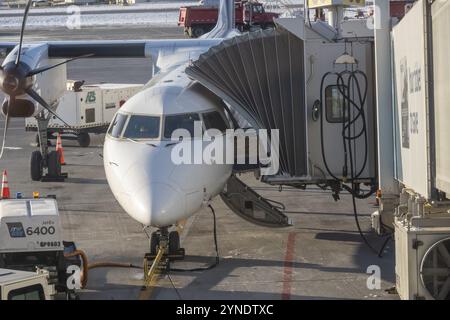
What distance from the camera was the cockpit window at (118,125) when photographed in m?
16.5

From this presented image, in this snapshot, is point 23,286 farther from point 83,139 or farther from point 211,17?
point 211,17

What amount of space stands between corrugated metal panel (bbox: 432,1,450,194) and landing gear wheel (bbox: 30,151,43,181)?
50.2ft

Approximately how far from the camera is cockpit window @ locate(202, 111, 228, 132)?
1659 cm

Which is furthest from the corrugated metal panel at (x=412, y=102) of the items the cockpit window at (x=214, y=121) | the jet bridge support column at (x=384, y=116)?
the cockpit window at (x=214, y=121)

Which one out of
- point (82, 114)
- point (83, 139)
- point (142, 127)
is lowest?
point (83, 139)

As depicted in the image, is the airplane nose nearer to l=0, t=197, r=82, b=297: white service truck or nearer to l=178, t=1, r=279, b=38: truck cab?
l=0, t=197, r=82, b=297: white service truck

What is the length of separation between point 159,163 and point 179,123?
1.21 m

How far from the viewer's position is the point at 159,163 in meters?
15.2

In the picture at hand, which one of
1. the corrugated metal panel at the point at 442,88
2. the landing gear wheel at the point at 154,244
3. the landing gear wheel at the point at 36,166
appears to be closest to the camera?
the corrugated metal panel at the point at 442,88

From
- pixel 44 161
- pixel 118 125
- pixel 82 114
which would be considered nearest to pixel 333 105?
pixel 118 125

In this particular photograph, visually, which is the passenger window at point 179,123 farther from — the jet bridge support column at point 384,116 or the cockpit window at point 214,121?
the jet bridge support column at point 384,116

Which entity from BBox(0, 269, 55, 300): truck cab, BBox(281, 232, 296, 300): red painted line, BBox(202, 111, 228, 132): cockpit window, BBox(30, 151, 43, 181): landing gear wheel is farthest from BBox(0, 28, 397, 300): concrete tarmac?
BBox(0, 269, 55, 300): truck cab

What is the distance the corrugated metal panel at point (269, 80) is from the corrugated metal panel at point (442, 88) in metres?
5.92
